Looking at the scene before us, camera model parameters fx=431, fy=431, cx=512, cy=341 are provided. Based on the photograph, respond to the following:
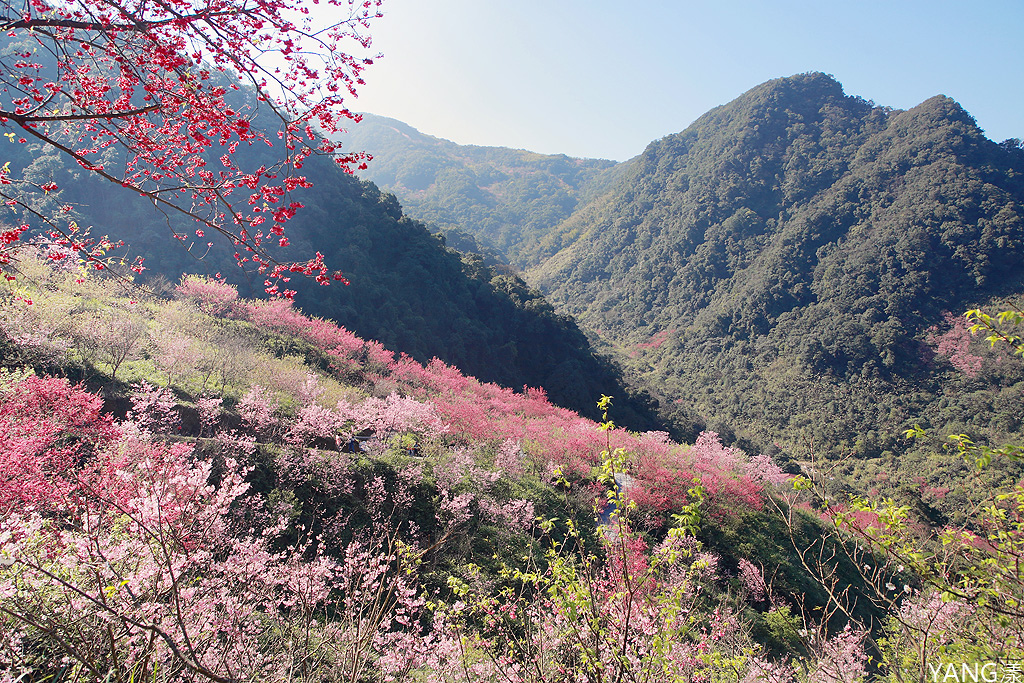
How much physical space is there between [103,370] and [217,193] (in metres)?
7.11

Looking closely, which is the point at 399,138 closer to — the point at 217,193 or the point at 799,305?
the point at 799,305

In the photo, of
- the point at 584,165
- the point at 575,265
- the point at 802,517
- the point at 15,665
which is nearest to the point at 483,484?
the point at 15,665

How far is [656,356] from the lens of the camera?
45656mm

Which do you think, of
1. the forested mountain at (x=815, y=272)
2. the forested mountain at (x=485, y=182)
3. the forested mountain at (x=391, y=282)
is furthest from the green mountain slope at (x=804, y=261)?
the forested mountain at (x=391, y=282)

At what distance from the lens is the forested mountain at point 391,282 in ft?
70.4

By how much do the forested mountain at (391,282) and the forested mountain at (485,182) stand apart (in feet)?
106

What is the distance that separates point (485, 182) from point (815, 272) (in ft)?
204

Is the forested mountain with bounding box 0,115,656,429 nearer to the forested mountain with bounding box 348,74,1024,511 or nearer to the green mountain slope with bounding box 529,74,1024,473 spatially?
the forested mountain with bounding box 348,74,1024,511

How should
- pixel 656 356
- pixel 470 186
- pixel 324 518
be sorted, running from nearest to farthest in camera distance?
pixel 324 518 → pixel 656 356 → pixel 470 186

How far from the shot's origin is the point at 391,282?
23703 millimetres

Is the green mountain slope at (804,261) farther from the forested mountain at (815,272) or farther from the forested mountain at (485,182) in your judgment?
the forested mountain at (485,182)

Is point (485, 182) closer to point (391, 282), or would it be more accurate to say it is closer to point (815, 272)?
point (815, 272)

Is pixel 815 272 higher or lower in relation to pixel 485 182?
lower

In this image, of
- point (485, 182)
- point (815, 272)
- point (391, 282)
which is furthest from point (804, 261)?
point (485, 182)
